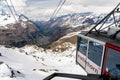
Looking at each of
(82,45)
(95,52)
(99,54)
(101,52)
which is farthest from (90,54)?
(101,52)

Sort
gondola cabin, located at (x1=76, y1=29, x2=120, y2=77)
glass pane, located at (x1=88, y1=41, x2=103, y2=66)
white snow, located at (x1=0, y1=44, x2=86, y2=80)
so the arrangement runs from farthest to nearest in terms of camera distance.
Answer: white snow, located at (x1=0, y1=44, x2=86, y2=80)
glass pane, located at (x1=88, y1=41, x2=103, y2=66)
gondola cabin, located at (x1=76, y1=29, x2=120, y2=77)

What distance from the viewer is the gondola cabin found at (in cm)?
1338

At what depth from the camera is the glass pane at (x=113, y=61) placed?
12.9 metres

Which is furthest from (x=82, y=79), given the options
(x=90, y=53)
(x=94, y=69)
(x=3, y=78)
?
(x=3, y=78)

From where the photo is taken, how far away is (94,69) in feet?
55.1

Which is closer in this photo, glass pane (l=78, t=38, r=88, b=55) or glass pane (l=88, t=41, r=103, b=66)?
glass pane (l=88, t=41, r=103, b=66)

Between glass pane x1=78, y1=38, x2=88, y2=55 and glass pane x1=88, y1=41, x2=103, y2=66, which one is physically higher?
glass pane x1=78, y1=38, x2=88, y2=55

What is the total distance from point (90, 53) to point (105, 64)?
3.96 m

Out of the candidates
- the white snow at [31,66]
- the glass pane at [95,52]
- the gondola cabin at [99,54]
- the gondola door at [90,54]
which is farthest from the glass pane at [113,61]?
the white snow at [31,66]

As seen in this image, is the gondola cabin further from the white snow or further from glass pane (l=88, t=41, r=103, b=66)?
the white snow

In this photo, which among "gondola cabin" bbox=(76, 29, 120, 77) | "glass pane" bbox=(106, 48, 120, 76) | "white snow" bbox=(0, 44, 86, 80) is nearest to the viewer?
"glass pane" bbox=(106, 48, 120, 76)

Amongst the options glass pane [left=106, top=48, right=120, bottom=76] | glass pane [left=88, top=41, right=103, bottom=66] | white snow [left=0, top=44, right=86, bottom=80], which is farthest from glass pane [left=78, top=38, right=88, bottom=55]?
white snow [left=0, top=44, right=86, bottom=80]

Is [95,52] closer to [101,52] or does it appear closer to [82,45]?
[101,52]

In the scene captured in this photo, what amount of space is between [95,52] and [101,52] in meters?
1.83
